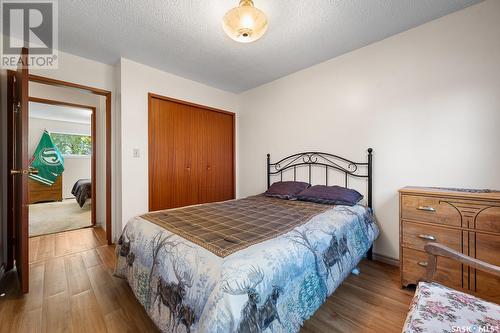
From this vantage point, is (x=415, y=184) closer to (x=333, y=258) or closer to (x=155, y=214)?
(x=333, y=258)

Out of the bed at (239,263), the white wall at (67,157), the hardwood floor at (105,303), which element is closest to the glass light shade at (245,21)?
the bed at (239,263)

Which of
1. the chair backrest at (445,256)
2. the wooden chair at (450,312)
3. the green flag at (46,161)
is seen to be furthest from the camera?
the green flag at (46,161)

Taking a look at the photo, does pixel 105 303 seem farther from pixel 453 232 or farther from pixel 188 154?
pixel 453 232

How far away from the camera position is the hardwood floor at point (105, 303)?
1401 millimetres

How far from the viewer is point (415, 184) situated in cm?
208

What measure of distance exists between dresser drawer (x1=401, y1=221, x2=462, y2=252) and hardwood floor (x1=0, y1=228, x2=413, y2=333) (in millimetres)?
437

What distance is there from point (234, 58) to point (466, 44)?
231cm

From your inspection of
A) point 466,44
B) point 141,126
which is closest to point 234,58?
point 141,126

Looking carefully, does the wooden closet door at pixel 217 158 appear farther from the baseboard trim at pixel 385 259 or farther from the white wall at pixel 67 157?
the white wall at pixel 67 157

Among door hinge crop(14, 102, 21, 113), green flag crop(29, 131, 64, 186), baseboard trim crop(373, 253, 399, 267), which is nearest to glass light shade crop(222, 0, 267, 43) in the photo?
door hinge crop(14, 102, 21, 113)

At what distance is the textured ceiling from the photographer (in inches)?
69.1

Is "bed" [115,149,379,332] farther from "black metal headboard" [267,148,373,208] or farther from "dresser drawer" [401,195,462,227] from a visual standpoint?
"black metal headboard" [267,148,373,208]

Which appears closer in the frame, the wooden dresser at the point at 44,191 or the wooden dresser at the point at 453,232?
the wooden dresser at the point at 453,232

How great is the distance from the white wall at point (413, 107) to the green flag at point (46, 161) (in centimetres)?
697
